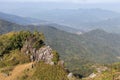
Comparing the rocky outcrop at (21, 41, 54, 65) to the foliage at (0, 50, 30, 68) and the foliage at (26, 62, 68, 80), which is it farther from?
the foliage at (26, 62, 68, 80)

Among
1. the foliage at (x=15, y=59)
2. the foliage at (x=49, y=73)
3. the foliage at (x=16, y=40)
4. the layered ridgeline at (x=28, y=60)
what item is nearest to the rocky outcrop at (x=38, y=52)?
the layered ridgeline at (x=28, y=60)

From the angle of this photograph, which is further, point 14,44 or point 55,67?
point 14,44

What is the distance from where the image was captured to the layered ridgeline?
9325cm

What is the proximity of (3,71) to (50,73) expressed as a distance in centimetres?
1672

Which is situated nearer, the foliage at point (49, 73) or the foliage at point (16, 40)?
the foliage at point (49, 73)

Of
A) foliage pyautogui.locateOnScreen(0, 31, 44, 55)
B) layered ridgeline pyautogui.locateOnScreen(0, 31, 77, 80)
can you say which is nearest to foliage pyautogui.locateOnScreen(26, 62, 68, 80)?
layered ridgeline pyautogui.locateOnScreen(0, 31, 77, 80)

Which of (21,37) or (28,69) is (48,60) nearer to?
(28,69)

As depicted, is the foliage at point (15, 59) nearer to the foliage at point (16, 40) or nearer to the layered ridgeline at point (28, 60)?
the layered ridgeline at point (28, 60)

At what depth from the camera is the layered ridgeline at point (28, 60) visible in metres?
93.2

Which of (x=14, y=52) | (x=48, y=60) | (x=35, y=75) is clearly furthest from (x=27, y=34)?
(x=35, y=75)

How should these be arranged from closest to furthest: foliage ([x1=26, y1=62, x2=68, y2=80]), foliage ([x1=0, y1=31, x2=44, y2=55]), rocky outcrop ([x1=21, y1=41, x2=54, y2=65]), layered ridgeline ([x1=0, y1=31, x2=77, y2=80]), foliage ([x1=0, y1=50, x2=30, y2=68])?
foliage ([x1=26, y1=62, x2=68, y2=80]), layered ridgeline ([x1=0, y1=31, x2=77, y2=80]), rocky outcrop ([x1=21, y1=41, x2=54, y2=65]), foliage ([x1=0, y1=50, x2=30, y2=68]), foliage ([x1=0, y1=31, x2=44, y2=55])

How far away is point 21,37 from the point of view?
118 m

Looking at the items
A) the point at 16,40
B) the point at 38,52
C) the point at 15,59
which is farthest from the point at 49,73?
the point at 16,40

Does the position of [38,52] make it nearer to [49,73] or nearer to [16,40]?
[16,40]
